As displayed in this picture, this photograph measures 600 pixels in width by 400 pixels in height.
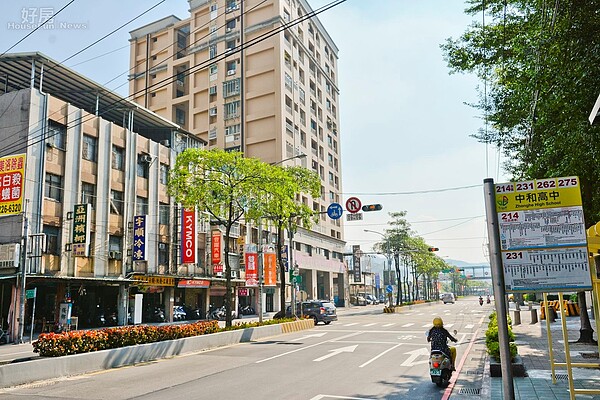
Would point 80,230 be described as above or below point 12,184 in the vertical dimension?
below

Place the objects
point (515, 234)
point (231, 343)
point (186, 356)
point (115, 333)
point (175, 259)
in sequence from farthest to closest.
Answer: point (175, 259), point (231, 343), point (186, 356), point (115, 333), point (515, 234)

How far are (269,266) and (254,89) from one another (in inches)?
850

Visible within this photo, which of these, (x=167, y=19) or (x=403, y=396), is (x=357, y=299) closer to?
(x=167, y=19)

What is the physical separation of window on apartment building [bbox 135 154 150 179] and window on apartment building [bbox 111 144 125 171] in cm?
147

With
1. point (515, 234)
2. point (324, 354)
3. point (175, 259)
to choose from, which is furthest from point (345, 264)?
point (515, 234)

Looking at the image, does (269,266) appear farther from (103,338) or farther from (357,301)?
(357,301)

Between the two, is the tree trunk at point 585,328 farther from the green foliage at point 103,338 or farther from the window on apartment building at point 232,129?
the window on apartment building at point 232,129

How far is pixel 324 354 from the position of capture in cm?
1662

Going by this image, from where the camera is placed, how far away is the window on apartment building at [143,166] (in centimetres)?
3438

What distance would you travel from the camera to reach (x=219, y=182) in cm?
2169

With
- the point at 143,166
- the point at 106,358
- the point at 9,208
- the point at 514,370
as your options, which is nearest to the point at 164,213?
the point at 143,166

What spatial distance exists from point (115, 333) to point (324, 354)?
666 cm

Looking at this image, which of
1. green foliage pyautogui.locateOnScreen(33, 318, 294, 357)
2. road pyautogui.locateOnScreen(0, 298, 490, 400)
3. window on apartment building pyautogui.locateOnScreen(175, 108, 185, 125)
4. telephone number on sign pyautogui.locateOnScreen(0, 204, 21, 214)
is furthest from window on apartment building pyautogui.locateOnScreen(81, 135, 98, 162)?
window on apartment building pyautogui.locateOnScreen(175, 108, 185, 125)

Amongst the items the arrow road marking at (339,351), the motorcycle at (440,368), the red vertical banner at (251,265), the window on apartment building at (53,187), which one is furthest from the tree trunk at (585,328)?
the window on apartment building at (53,187)
